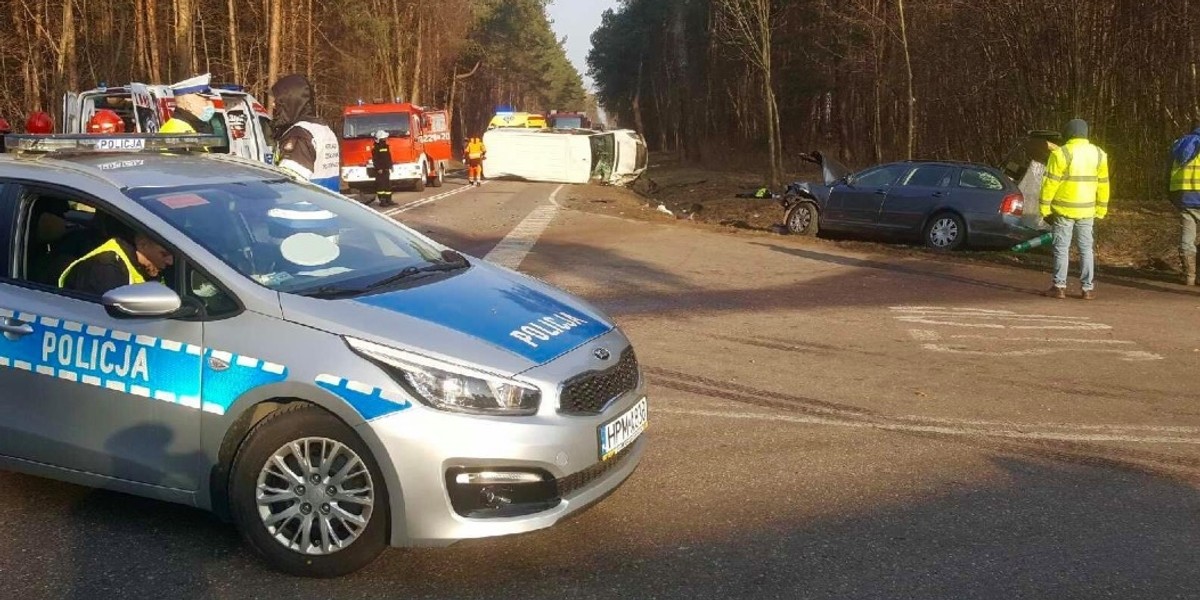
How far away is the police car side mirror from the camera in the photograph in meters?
4.29

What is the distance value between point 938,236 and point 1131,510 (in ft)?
37.9

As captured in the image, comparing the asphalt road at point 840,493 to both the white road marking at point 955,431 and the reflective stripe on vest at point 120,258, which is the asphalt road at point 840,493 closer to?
the white road marking at point 955,431

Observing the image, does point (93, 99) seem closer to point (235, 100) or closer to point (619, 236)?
point (235, 100)

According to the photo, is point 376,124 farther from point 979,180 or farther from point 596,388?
point 596,388

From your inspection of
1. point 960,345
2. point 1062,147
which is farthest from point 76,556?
point 1062,147

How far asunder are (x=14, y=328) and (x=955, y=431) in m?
A: 4.93

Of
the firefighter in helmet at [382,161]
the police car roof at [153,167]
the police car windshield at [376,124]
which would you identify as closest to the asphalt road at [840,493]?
the police car roof at [153,167]

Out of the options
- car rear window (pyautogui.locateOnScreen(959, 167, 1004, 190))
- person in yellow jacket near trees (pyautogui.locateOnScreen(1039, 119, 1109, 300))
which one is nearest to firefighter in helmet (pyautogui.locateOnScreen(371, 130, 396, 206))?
car rear window (pyautogui.locateOnScreen(959, 167, 1004, 190))

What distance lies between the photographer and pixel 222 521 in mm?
4691

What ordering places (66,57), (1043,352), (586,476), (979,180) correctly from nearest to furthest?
(586,476) < (1043,352) < (979,180) < (66,57)

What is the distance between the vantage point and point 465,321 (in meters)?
4.43

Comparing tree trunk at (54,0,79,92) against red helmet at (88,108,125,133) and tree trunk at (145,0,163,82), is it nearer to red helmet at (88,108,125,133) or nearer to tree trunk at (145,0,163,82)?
tree trunk at (145,0,163,82)

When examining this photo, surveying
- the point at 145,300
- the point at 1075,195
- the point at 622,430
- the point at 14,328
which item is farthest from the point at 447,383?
the point at 1075,195

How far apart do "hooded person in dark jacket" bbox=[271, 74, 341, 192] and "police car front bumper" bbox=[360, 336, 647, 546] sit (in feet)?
29.2
